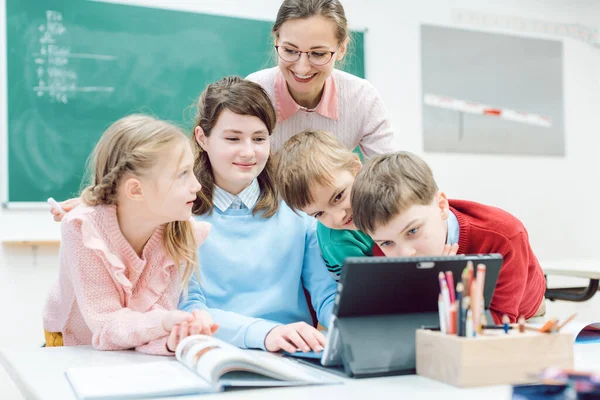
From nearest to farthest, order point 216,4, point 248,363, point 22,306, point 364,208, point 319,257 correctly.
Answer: point 248,363
point 364,208
point 319,257
point 22,306
point 216,4

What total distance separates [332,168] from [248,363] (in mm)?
684

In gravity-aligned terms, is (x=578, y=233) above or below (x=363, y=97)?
below

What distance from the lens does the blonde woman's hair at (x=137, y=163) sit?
139 centimetres

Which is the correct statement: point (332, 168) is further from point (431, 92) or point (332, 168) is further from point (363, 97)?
point (431, 92)

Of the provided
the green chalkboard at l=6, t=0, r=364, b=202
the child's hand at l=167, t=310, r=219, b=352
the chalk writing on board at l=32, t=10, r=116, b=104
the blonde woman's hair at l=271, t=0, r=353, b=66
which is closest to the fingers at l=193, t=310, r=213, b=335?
the child's hand at l=167, t=310, r=219, b=352

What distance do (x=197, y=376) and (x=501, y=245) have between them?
0.70 metres

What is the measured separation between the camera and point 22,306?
10.2 feet

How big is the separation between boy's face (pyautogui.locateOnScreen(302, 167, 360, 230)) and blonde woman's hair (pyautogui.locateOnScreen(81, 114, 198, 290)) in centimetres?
30

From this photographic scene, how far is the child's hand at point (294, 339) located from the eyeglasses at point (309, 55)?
0.85 m

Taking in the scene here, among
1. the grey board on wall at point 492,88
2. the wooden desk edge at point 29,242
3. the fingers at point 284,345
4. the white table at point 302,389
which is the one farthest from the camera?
the grey board on wall at point 492,88

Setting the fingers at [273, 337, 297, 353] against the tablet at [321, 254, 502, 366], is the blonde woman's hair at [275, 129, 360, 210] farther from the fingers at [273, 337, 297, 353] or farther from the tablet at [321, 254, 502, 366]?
the tablet at [321, 254, 502, 366]

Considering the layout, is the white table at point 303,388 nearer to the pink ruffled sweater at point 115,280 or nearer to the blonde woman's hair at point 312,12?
the pink ruffled sweater at point 115,280

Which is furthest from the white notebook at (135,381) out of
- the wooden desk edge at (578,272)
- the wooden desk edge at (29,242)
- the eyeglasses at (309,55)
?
the wooden desk edge at (29,242)

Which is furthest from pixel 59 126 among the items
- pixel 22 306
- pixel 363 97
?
pixel 363 97
